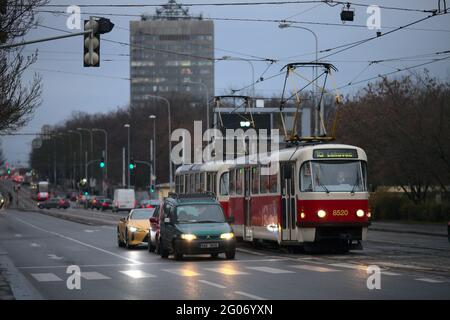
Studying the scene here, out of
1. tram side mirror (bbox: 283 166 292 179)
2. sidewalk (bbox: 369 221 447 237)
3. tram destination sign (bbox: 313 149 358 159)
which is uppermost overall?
tram destination sign (bbox: 313 149 358 159)

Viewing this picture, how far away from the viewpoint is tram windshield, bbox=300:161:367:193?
2744 centimetres

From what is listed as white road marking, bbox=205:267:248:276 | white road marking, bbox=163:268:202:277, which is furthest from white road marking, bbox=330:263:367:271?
white road marking, bbox=163:268:202:277

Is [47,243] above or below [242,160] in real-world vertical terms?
below

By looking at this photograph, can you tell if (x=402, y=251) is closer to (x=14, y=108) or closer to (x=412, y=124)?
(x=14, y=108)

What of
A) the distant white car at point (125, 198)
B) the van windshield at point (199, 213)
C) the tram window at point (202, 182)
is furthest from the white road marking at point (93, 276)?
the distant white car at point (125, 198)

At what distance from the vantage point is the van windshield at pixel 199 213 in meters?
27.0

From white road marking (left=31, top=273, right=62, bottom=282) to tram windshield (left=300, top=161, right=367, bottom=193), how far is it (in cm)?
893

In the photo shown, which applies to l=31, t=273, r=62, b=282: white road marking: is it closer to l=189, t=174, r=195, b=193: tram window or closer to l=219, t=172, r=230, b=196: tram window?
l=219, t=172, r=230, b=196: tram window

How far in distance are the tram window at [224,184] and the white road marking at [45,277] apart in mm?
14453

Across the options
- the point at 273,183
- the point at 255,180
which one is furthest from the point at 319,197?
the point at 255,180

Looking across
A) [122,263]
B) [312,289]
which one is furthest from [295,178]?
[312,289]

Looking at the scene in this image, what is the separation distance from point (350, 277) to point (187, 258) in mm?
8885

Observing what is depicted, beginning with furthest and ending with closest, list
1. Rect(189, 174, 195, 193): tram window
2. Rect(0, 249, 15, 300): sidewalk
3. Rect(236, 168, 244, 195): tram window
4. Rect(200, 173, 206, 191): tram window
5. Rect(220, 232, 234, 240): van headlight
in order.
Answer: Rect(189, 174, 195, 193): tram window < Rect(200, 173, 206, 191): tram window < Rect(236, 168, 244, 195): tram window < Rect(220, 232, 234, 240): van headlight < Rect(0, 249, 15, 300): sidewalk

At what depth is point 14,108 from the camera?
35.2 metres
